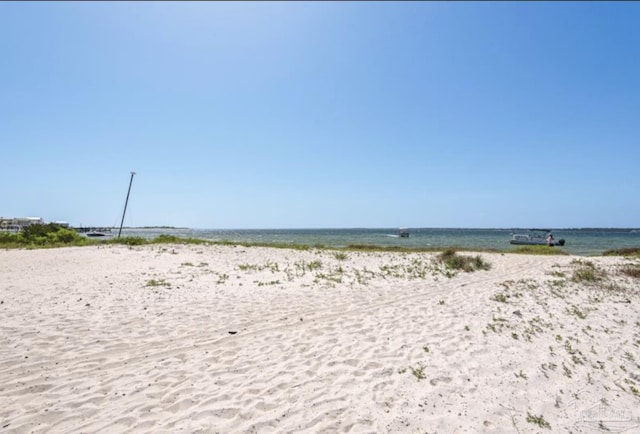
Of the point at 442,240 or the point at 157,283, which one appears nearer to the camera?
the point at 157,283

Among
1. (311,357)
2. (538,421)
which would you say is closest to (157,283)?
(311,357)

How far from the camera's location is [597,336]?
8.00 metres

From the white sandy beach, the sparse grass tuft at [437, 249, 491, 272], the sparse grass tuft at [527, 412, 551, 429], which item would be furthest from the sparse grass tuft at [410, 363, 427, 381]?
the sparse grass tuft at [437, 249, 491, 272]

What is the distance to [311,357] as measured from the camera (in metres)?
6.38

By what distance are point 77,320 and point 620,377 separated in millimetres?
11575

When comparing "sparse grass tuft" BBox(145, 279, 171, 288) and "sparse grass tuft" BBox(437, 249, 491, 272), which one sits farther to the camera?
"sparse grass tuft" BBox(437, 249, 491, 272)

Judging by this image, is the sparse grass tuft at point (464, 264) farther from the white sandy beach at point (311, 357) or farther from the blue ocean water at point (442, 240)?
the blue ocean water at point (442, 240)

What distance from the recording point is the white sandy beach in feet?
15.0

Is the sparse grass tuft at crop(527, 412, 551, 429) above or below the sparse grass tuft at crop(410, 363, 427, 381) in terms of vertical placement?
below

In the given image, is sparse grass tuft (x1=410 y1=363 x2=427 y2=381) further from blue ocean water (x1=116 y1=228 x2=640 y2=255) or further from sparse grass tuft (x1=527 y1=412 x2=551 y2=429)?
blue ocean water (x1=116 y1=228 x2=640 y2=255)

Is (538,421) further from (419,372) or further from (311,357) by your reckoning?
(311,357)

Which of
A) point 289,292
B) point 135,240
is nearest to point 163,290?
point 289,292

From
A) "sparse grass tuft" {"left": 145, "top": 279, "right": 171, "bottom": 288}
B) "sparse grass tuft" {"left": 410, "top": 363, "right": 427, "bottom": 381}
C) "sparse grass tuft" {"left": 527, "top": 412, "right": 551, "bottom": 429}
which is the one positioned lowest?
"sparse grass tuft" {"left": 527, "top": 412, "right": 551, "bottom": 429}

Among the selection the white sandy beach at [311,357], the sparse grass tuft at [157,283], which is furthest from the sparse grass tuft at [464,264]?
the sparse grass tuft at [157,283]
